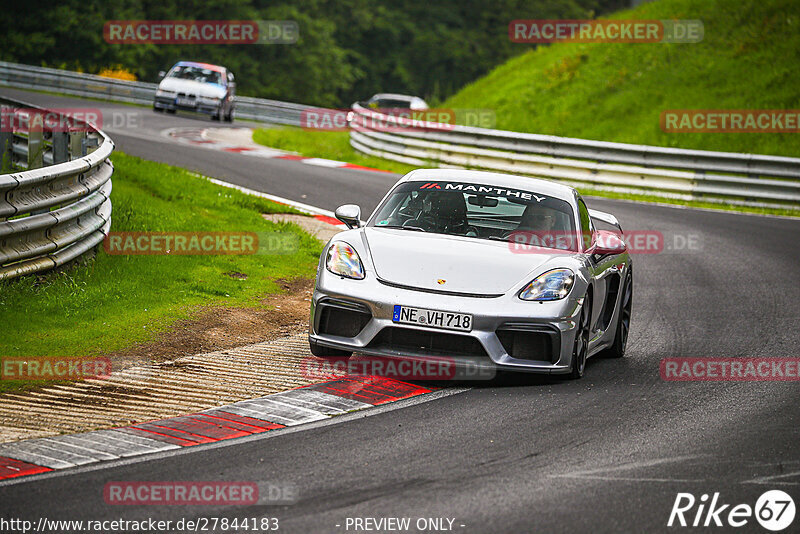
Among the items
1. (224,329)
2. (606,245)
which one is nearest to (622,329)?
(606,245)

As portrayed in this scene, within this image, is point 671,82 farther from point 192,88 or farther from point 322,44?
point 322,44

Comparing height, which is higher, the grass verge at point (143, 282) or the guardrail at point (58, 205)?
the guardrail at point (58, 205)

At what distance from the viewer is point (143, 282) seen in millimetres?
10227

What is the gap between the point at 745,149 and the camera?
25.6m

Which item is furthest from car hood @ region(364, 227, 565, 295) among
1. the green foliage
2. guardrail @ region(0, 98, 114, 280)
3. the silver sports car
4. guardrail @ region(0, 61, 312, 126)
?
guardrail @ region(0, 61, 312, 126)

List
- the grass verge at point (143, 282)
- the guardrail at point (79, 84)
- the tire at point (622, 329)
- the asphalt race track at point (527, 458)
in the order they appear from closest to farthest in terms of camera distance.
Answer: the asphalt race track at point (527, 458) → the grass verge at point (143, 282) → the tire at point (622, 329) → the guardrail at point (79, 84)

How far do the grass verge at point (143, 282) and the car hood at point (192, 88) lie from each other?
18.7m

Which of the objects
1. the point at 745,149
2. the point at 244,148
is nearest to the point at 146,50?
the point at 244,148

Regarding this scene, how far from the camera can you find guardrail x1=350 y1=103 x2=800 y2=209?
21891 mm

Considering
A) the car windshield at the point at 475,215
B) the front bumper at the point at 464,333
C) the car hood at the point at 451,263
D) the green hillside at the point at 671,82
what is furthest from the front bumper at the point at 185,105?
the front bumper at the point at 464,333

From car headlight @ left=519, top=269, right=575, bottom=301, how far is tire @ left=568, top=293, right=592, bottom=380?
0.24m

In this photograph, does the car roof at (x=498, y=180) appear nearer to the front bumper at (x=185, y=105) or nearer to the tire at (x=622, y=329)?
the tire at (x=622, y=329)

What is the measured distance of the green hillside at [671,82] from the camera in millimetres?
26984

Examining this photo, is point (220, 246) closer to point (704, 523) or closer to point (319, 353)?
point (319, 353)
